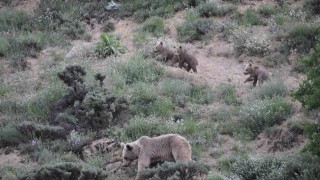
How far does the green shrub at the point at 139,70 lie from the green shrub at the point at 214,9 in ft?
11.8

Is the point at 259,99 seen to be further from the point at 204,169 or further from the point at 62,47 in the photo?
the point at 62,47

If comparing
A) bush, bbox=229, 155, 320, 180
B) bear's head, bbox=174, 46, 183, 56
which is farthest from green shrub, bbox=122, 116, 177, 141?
bear's head, bbox=174, 46, 183, 56

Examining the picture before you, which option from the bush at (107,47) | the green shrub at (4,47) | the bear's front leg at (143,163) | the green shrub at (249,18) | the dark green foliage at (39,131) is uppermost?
the bear's front leg at (143,163)

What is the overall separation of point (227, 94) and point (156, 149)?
373cm

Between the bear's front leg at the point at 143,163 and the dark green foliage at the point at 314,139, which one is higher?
the dark green foliage at the point at 314,139

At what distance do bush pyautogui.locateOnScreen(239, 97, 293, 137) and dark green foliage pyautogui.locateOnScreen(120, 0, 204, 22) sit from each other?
6.91 m

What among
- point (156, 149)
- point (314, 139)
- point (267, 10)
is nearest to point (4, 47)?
point (267, 10)

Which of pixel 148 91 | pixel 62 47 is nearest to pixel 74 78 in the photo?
pixel 148 91

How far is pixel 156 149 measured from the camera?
10.0 m

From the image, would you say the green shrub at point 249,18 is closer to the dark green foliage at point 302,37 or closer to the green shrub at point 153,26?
the dark green foliage at point 302,37

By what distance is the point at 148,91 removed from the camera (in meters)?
13.1

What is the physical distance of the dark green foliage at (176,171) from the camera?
918 cm

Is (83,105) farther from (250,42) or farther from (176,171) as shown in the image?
(250,42)

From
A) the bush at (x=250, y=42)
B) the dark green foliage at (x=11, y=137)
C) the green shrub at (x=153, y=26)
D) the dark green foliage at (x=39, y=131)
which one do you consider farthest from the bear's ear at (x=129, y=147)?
the green shrub at (x=153, y=26)
